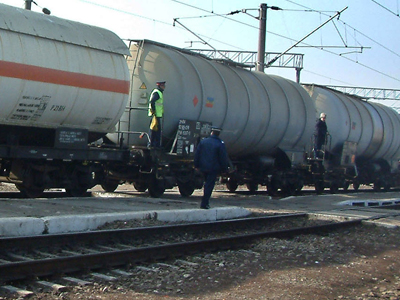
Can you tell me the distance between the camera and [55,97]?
36.1ft

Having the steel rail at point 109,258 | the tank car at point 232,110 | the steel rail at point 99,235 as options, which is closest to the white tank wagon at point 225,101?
the tank car at point 232,110

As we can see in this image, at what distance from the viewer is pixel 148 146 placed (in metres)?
13.7

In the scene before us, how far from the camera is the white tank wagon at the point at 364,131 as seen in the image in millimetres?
21141

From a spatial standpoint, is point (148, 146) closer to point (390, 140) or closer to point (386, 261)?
point (386, 261)

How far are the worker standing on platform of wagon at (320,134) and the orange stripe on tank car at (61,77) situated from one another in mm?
9162

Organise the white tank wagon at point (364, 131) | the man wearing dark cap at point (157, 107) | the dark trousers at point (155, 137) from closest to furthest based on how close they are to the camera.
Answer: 1. the man wearing dark cap at point (157, 107)
2. the dark trousers at point (155, 137)
3. the white tank wagon at point (364, 131)

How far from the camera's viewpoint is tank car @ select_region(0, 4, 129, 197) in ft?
34.2

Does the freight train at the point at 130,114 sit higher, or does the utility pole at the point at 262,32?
the utility pole at the point at 262,32

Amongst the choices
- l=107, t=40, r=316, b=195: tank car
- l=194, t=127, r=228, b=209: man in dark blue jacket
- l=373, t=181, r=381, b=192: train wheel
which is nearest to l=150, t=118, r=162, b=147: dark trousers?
l=107, t=40, r=316, b=195: tank car

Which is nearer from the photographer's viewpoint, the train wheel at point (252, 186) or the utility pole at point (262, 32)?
the train wheel at point (252, 186)

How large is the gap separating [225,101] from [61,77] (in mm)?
5385

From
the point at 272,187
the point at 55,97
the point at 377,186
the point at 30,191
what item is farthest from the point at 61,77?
the point at 377,186

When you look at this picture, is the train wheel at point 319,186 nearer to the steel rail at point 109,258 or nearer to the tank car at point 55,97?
the tank car at point 55,97

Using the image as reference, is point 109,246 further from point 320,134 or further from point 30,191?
point 320,134
